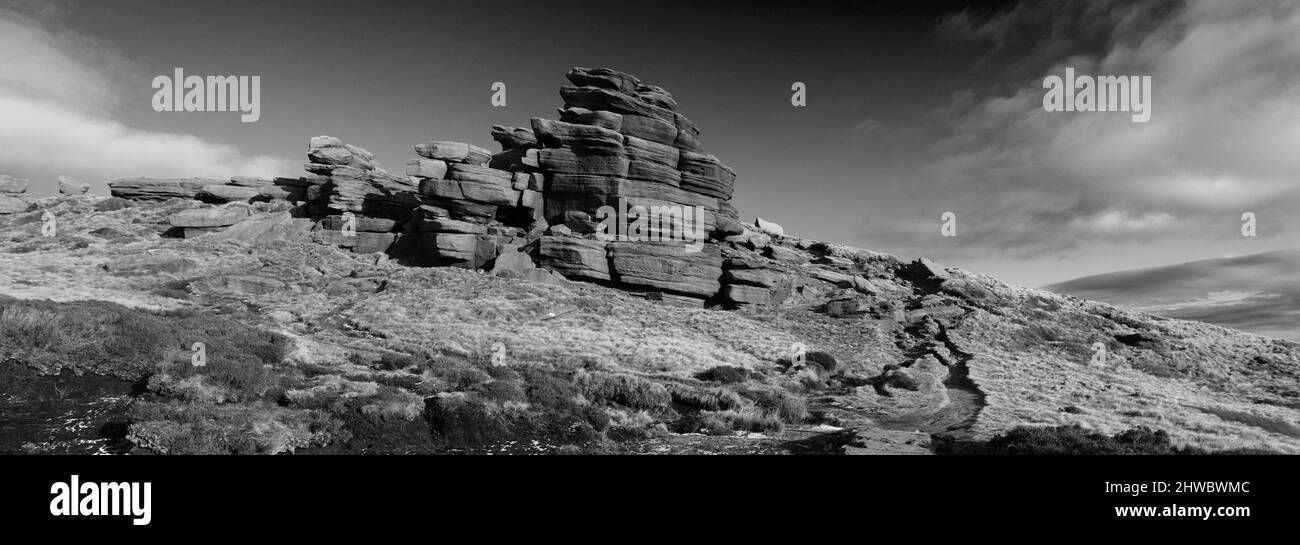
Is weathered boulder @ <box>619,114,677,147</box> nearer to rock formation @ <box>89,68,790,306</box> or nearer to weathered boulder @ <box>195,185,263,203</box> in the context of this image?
rock formation @ <box>89,68,790,306</box>

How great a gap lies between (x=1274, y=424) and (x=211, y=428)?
33.7 metres

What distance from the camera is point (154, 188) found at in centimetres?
5659

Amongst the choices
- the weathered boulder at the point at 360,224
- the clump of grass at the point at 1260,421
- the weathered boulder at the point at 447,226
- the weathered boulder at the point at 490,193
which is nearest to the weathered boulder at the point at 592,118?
the weathered boulder at the point at 490,193

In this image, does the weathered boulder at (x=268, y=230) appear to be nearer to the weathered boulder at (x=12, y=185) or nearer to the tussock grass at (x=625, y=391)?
the weathered boulder at (x=12, y=185)

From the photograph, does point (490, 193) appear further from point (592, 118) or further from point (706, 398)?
point (706, 398)

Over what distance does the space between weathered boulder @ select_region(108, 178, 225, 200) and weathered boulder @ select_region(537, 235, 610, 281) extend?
41.4 meters

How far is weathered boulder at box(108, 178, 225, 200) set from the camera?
5594 centimetres

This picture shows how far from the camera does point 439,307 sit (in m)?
31.8

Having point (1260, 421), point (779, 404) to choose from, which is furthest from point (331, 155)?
point (1260, 421)

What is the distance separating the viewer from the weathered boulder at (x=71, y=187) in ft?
194

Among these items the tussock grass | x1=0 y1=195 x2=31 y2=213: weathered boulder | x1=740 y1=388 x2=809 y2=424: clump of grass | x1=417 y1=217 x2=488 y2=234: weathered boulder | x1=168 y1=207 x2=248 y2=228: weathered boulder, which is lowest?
x1=740 y1=388 x2=809 y2=424: clump of grass

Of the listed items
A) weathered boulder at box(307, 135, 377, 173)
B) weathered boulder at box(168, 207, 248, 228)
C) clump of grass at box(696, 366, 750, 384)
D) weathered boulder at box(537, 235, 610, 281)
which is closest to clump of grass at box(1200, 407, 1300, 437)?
clump of grass at box(696, 366, 750, 384)

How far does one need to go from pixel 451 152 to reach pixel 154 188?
3182 centimetres
